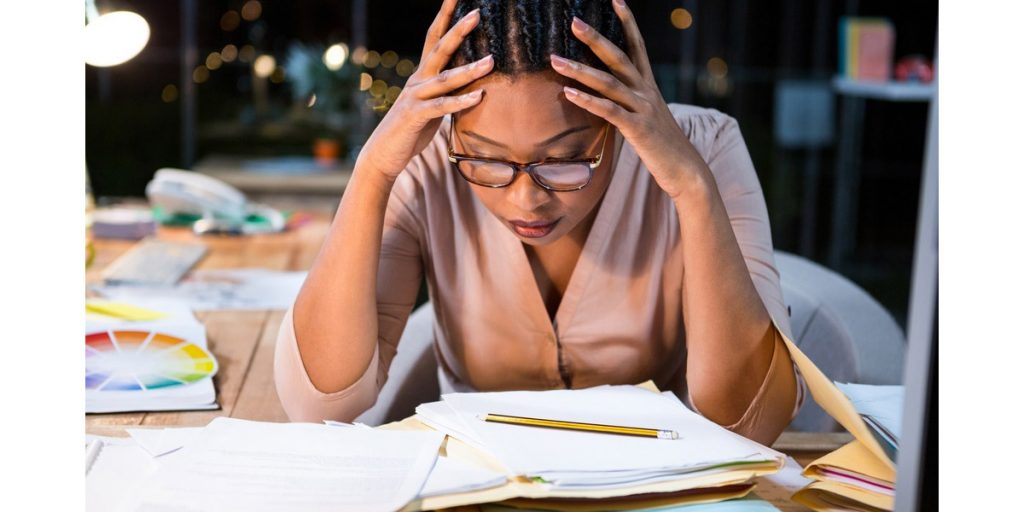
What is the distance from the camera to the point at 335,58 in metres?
4.64

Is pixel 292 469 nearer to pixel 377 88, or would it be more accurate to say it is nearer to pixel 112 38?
pixel 112 38

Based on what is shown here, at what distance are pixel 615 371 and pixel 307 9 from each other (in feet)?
18.9

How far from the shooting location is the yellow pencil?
0.98 metres

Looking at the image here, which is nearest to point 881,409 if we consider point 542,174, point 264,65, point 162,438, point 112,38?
point 542,174

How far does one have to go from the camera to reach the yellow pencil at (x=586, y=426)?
980 mm

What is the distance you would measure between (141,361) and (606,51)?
0.77 meters

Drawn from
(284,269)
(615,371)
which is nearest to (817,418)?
(615,371)

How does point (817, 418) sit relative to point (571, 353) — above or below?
below

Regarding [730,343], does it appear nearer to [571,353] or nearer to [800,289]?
[571,353]

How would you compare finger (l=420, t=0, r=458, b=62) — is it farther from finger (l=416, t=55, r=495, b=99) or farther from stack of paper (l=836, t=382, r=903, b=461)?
stack of paper (l=836, t=382, r=903, b=461)

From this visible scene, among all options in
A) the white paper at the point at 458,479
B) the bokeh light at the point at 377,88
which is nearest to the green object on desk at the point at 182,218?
the white paper at the point at 458,479

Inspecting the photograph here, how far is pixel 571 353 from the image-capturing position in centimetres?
138

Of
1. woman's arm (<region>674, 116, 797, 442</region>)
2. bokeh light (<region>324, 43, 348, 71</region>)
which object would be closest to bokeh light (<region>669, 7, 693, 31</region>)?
bokeh light (<region>324, 43, 348, 71</region>)
